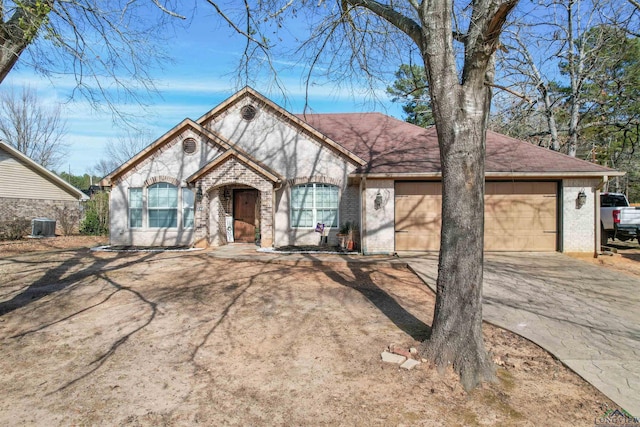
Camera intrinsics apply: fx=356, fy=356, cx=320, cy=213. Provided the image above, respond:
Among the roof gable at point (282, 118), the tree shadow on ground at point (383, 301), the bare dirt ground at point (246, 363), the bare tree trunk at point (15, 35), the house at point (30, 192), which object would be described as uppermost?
the roof gable at point (282, 118)

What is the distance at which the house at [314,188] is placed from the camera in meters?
11.6

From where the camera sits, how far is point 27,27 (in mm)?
4707

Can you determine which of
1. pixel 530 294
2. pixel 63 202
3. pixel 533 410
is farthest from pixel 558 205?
pixel 63 202

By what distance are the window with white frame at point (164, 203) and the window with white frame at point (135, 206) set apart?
0.36m

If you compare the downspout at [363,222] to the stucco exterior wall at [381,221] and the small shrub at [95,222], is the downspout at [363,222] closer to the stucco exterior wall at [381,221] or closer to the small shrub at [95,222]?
the stucco exterior wall at [381,221]

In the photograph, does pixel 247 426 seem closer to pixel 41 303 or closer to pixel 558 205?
pixel 41 303

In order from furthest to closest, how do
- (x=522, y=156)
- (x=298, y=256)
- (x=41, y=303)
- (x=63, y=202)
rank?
(x=63, y=202) < (x=522, y=156) < (x=298, y=256) < (x=41, y=303)

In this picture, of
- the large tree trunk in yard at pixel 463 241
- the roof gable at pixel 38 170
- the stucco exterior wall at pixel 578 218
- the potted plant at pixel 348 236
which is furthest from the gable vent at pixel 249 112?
the roof gable at pixel 38 170

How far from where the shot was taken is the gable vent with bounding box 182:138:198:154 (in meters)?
13.5

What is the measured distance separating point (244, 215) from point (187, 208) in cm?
221

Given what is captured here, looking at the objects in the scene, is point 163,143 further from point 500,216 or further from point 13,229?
point 500,216

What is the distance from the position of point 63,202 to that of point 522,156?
2540cm

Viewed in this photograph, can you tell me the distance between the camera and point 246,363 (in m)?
4.30

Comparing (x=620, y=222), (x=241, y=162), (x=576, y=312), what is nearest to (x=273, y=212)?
(x=241, y=162)
